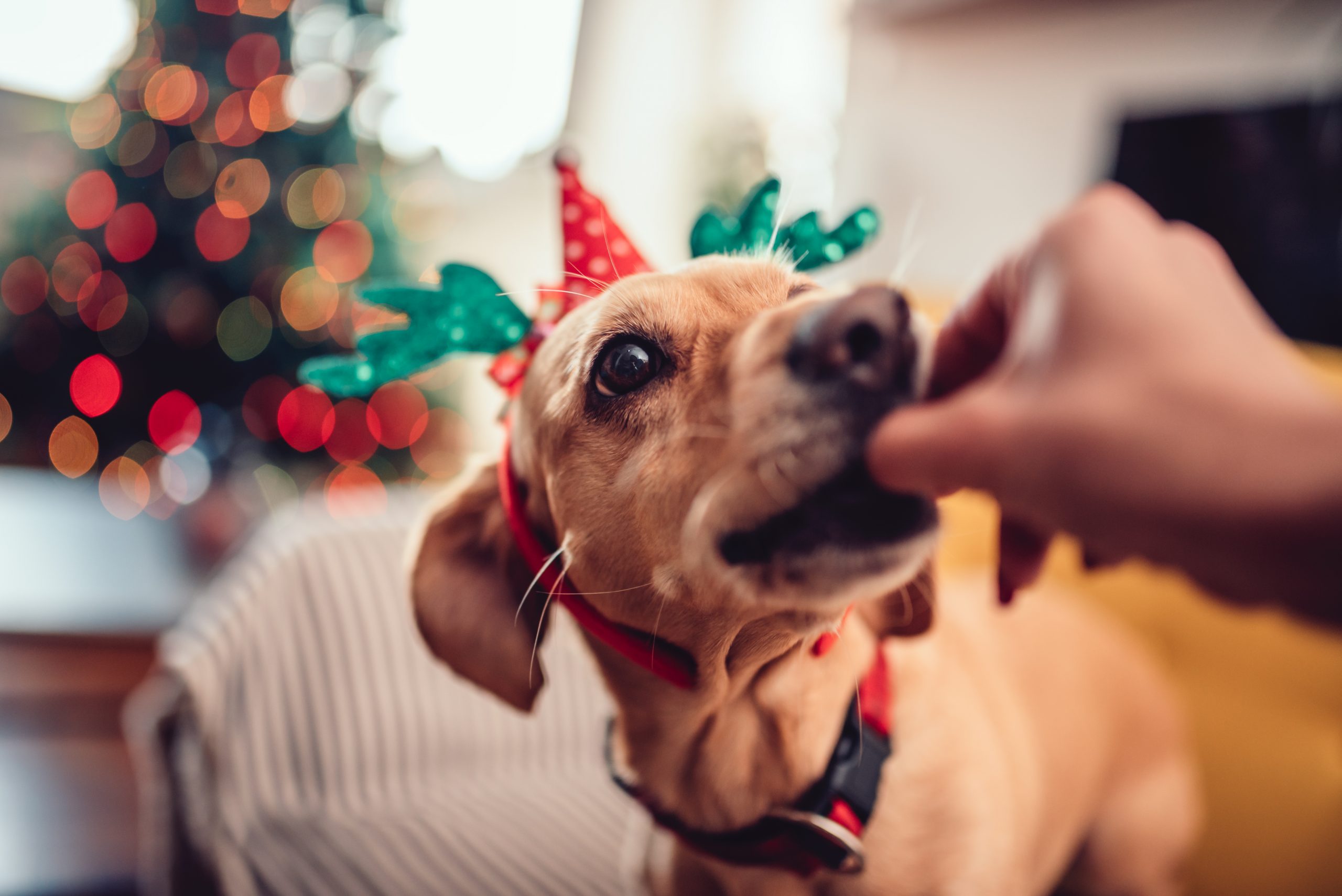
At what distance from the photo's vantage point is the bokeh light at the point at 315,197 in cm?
330

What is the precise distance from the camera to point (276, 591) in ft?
5.35

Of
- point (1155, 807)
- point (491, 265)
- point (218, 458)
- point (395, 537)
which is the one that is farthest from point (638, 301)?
point (491, 265)

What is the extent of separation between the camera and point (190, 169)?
320cm

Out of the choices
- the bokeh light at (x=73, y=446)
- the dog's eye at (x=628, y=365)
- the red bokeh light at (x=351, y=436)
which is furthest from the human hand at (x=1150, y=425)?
the bokeh light at (x=73, y=446)

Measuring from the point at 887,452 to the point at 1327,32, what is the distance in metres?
2.99

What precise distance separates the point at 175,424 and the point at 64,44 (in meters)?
1.93

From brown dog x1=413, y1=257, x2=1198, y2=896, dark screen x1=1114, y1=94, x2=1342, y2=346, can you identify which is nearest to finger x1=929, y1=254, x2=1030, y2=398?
brown dog x1=413, y1=257, x2=1198, y2=896

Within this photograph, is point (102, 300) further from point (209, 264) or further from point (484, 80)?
point (484, 80)

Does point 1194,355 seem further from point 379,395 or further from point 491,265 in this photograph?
point 491,265

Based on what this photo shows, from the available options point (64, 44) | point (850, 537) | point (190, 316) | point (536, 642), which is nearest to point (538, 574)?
point (536, 642)

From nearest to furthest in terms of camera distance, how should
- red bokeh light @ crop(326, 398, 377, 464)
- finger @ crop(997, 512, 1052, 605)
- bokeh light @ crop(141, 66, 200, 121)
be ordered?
finger @ crop(997, 512, 1052, 605) → bokeh light @ crop(141, 66, 200, 121) → red bokeh light @ crop(326, 398, 377, 464)

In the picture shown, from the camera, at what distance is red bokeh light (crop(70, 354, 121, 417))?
3393 millimetres

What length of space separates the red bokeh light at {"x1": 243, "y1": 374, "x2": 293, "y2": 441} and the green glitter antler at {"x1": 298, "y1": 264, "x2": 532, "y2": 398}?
283 cm

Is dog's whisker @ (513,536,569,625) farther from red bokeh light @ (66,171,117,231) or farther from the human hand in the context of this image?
red bokeh light @ (66,171,117,231)
